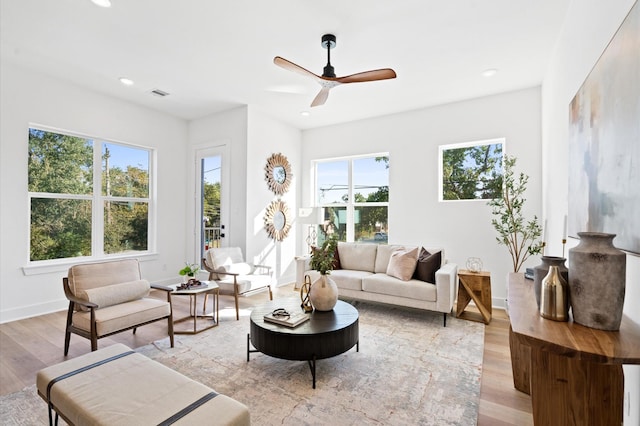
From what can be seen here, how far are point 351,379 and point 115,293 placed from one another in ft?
7.41

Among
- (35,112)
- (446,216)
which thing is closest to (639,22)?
(446,216)

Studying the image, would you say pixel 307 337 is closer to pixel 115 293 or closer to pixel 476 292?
pixel 115 293

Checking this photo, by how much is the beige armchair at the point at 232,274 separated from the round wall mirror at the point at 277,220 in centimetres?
83

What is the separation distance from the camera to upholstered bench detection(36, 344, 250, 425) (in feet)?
4.51

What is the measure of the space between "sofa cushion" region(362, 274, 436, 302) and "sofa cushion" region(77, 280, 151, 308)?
2562 millimetres

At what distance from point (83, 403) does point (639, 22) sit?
9.40 ft

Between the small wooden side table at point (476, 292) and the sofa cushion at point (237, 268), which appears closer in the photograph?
the small wooden side table at point (476, 292)

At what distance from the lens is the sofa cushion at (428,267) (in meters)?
3.84

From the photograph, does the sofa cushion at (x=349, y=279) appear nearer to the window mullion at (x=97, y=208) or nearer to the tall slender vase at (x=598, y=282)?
the tall slender vase at (x=598, y=282)

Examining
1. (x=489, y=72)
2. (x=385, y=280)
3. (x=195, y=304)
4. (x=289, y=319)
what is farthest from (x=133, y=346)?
(x=489, y=72)

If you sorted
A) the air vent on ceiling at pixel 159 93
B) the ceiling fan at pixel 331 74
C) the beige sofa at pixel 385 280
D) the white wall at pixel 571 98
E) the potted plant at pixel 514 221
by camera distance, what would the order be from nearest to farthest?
1. the white wall at pixel 571 98
2. the ceiling fan at pixel 331 74
3. the beige sofa at pixel 385 280
4. the potted plant at pixel 514 221
5. the air vent on ceiling at pixel 159 93

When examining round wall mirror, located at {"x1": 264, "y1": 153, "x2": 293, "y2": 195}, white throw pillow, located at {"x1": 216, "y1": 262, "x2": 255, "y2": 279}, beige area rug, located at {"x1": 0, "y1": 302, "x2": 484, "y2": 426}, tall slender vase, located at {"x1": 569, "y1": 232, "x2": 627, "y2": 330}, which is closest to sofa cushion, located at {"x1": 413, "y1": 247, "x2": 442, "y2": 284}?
beige area rug, located at {"x1": 0, "y1": 302, "x2": 484, "y2": 426}

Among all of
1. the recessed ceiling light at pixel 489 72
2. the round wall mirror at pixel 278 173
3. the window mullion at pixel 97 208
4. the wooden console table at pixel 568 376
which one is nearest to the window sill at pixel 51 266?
the window mullion at pixel 97 208

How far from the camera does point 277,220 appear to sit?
18.5ft
